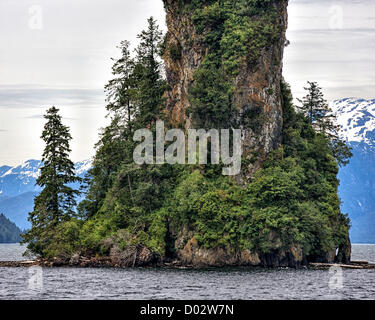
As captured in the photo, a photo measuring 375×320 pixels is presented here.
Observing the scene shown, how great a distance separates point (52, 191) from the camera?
90.0 m

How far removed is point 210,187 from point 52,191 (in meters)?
20.0

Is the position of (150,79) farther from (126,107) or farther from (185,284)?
(185,284)

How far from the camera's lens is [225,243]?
82.7 meters

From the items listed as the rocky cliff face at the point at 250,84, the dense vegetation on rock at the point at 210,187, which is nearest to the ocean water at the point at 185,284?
the dense vegetation on rock at the point at 210,187

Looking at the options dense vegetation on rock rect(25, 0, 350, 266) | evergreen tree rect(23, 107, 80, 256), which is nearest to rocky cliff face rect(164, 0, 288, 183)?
dense vegetation on rock rect(25, 0, 350, 266)

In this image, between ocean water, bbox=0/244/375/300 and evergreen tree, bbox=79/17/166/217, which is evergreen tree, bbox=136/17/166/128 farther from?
ocean water, bbox=0/244/375/300

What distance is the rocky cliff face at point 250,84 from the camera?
90562mm

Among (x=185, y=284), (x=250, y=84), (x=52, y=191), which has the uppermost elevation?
(x=250, y=84)

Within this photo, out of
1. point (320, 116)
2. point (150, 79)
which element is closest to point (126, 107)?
point (150, 79)

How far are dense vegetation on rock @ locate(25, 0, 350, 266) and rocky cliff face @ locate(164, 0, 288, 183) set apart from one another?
1.72ft

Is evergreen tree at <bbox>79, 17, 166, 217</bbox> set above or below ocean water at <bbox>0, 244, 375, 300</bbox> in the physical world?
above

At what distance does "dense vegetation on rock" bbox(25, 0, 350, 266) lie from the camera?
83375 mm

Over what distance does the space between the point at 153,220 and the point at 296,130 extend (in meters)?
23.6

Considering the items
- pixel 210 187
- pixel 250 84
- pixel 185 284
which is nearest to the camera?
pixel 185 284
